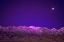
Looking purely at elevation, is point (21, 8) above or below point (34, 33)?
above

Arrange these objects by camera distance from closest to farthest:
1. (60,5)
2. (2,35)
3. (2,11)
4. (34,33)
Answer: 1. (2,35)
2. (34,33)
3. (2,11)
4. (60,5)

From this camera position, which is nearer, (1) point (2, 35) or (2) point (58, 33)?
(1) point (2, 35)

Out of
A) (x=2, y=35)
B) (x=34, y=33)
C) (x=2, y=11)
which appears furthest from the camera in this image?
(x=2, y=11)

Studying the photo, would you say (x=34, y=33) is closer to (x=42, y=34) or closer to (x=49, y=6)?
(x=42, y=34)

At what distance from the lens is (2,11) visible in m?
1.44

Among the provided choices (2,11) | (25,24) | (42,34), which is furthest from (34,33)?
(2,11)

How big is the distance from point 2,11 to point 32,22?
0.44 meters

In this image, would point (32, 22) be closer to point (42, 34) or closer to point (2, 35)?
point (42, 34)

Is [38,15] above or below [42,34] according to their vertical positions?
above

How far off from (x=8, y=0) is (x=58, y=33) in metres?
0.79

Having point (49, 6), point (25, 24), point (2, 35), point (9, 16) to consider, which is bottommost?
point (2, 35)

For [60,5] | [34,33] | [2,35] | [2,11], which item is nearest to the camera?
[2,35]

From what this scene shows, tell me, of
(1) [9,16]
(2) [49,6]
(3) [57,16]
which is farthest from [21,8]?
(3) [57,16]

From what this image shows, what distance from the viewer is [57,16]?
1571 mm
